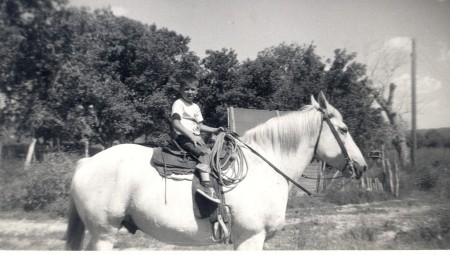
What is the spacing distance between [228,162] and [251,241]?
2.87 ft

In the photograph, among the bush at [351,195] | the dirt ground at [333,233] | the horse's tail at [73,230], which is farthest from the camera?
the bush at [351,195]

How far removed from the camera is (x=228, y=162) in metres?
3.47

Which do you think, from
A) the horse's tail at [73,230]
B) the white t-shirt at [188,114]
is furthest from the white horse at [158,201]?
the white t-shirt at [188,114]

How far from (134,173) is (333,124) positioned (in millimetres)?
2388

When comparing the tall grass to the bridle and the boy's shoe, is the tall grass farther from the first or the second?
the bridle

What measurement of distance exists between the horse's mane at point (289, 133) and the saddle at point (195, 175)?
1.82 ft

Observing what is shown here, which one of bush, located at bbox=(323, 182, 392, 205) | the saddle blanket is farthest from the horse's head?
bush, located at bbox=(323, 182, 392, 205)

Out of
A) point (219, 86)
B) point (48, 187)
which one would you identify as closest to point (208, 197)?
point (48, 187)

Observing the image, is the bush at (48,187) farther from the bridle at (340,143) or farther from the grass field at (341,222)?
the bridle at (340,143)

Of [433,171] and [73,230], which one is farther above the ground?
[433,171]

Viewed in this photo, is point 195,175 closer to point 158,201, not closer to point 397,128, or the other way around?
point 158,201

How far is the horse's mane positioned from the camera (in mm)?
3744

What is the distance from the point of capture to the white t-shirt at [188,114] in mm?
3496

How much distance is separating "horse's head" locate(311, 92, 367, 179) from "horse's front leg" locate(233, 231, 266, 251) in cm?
127
